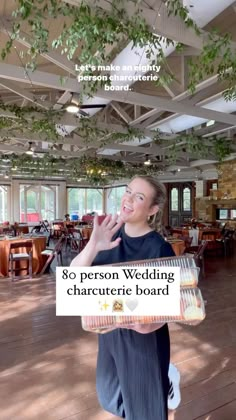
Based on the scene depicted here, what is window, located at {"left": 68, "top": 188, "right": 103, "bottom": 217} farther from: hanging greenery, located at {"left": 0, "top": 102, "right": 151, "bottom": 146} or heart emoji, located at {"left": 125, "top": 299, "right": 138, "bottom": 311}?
heart emoji, located at {"left": 125, "top": 299, "right": 138, "bottom": 311}

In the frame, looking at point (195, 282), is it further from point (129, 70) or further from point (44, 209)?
point (44, 209)

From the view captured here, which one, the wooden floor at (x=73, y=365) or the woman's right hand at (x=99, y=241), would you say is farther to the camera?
the wooden floor at (x=73, y=365)

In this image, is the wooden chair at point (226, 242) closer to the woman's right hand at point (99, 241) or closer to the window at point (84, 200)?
the woman's right hand at point (99, 241)

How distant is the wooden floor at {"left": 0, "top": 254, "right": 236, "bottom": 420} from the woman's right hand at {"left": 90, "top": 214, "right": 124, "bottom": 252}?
3.50ft

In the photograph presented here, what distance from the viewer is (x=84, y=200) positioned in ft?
56.0

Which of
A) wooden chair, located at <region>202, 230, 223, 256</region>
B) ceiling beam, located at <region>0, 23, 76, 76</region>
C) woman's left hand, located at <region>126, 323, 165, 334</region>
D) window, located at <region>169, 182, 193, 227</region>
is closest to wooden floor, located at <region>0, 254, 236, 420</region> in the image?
woman's left hand, located at <region>126, 323, 165, 334</region>

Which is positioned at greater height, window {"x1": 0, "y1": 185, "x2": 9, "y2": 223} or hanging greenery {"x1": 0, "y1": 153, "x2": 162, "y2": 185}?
hanging greenery {"x1": 0, "y1": 153, "x2": 162, "y2": 185}

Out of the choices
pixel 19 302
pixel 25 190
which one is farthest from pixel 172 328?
pixel 25 190

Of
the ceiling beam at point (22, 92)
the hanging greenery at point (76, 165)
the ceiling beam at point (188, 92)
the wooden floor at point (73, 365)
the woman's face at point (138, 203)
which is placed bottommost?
the wooden floor at point (73, 365)

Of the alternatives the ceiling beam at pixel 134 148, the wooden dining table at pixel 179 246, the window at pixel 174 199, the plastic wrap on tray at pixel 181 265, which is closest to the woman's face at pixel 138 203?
Answer: the plastic wrap on tray at pixel 181 265

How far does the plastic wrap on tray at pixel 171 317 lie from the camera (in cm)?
90

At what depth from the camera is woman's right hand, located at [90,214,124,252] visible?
1.05 m

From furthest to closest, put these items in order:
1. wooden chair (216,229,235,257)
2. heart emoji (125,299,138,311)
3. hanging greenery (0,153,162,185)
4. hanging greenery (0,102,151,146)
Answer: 1. hanging greenery (0,153,162,185)
2. wooden chair (216,229,235,257)
3. hanging greenery (0,102,151,146)
4. heart emoji (125,299,138,311)

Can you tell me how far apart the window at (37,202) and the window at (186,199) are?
697cm
